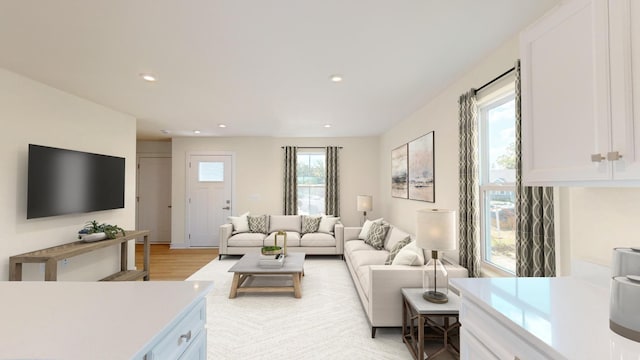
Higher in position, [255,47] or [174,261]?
[255,47]

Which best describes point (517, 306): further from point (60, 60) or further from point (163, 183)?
point (163, 183)

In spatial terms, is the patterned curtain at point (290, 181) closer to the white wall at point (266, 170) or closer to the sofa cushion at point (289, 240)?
the white wall at point (266, 170)

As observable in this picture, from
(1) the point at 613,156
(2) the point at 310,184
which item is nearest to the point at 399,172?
(2) the point at 310,184

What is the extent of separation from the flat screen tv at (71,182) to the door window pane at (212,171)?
217 centimetres

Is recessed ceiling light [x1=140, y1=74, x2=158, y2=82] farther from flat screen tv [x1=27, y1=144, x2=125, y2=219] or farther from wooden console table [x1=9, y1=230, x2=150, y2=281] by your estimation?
wooden console table [x1=9, y1=230, x2=150, y2=281]

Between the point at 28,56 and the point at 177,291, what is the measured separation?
2.69 metres

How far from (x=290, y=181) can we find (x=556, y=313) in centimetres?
541

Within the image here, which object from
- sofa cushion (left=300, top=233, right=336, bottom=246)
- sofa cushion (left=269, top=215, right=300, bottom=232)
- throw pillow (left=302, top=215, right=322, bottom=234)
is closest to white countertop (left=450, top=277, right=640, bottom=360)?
sofa cushion (left=300, top=233, right=336, bottom=246)

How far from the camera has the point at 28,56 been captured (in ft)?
7.89

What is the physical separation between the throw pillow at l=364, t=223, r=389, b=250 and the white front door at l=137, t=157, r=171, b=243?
4940 mm

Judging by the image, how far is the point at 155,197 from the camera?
672cm

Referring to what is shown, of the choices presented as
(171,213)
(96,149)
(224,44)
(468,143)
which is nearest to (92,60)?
(224,44)

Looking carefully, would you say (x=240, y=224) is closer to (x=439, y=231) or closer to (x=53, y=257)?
(x=53, y=257)

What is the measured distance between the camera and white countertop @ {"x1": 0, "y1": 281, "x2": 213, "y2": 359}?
0.80m
